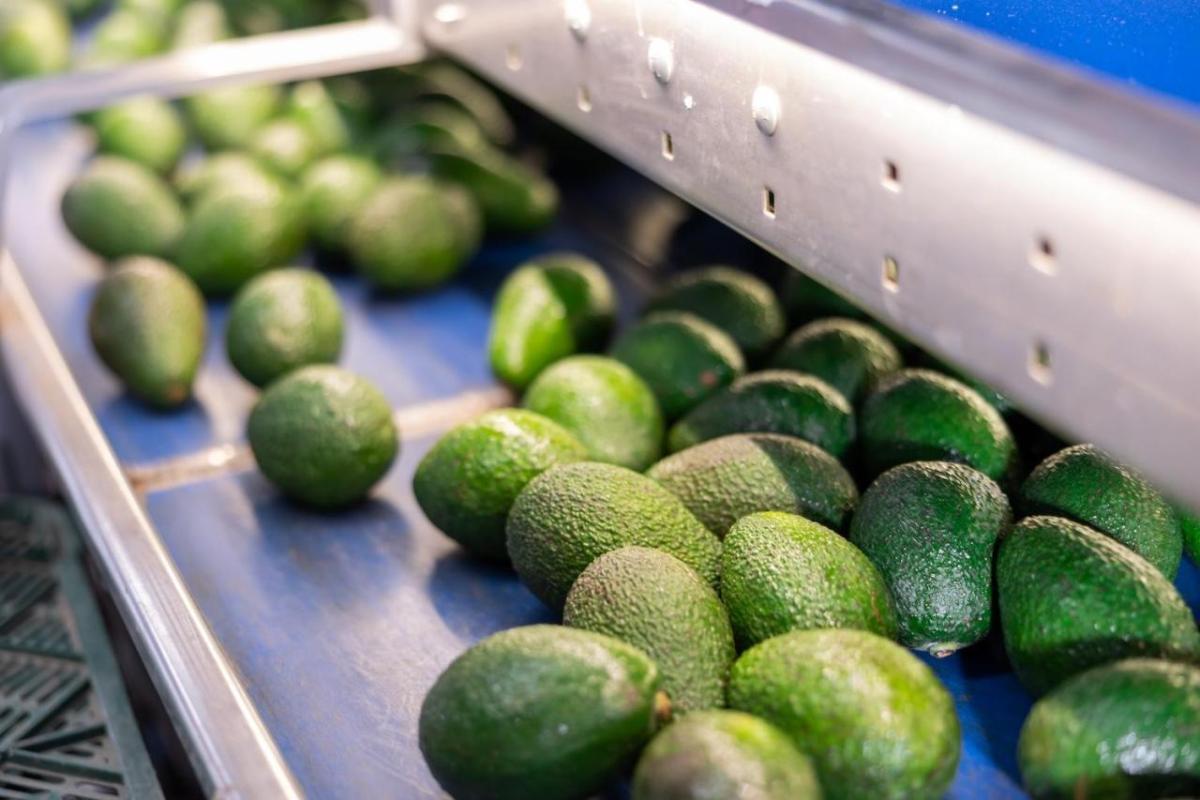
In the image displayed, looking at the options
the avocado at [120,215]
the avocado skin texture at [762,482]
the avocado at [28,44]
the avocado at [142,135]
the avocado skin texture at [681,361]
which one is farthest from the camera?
the avocado at [28,44]

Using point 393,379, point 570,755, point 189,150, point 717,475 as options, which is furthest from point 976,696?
point 189,150

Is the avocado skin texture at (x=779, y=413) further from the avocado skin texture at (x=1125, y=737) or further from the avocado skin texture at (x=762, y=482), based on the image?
the avocado skin texture at (x=1125, y=737)

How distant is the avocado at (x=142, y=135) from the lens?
131 inches

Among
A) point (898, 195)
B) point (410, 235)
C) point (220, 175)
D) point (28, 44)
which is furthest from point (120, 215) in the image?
point (898, 195)

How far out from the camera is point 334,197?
3082mm

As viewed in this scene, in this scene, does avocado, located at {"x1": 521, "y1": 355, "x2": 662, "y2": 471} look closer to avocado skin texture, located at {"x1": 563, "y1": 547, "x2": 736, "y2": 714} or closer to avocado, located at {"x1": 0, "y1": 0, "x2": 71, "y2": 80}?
avocado skin texture, located at {"x1": 563, "y1": 547, "x2": 736, "y2": 714}

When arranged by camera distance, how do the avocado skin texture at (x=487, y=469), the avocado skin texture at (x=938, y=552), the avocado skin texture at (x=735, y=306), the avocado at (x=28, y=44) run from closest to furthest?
the avocado skin texture at (x=938, y=552)
the avocado skin texture at (x=487, y=469)
the avocado skin texture at (x=735, y=306)
the avocado at (x=28, y=44)

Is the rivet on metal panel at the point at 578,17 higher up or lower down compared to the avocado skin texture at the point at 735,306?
higher up

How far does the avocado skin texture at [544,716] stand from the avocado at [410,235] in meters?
1.61

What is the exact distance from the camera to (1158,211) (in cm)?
111

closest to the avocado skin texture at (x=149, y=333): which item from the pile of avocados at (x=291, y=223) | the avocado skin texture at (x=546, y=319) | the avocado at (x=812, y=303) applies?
the pile of avocados at (x=291, y=223)

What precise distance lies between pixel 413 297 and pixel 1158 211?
2154 millimetres

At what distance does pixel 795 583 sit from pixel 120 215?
6.70 ft

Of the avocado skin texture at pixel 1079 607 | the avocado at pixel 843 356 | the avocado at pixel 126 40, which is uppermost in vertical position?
the avocado at pixel 126 40
